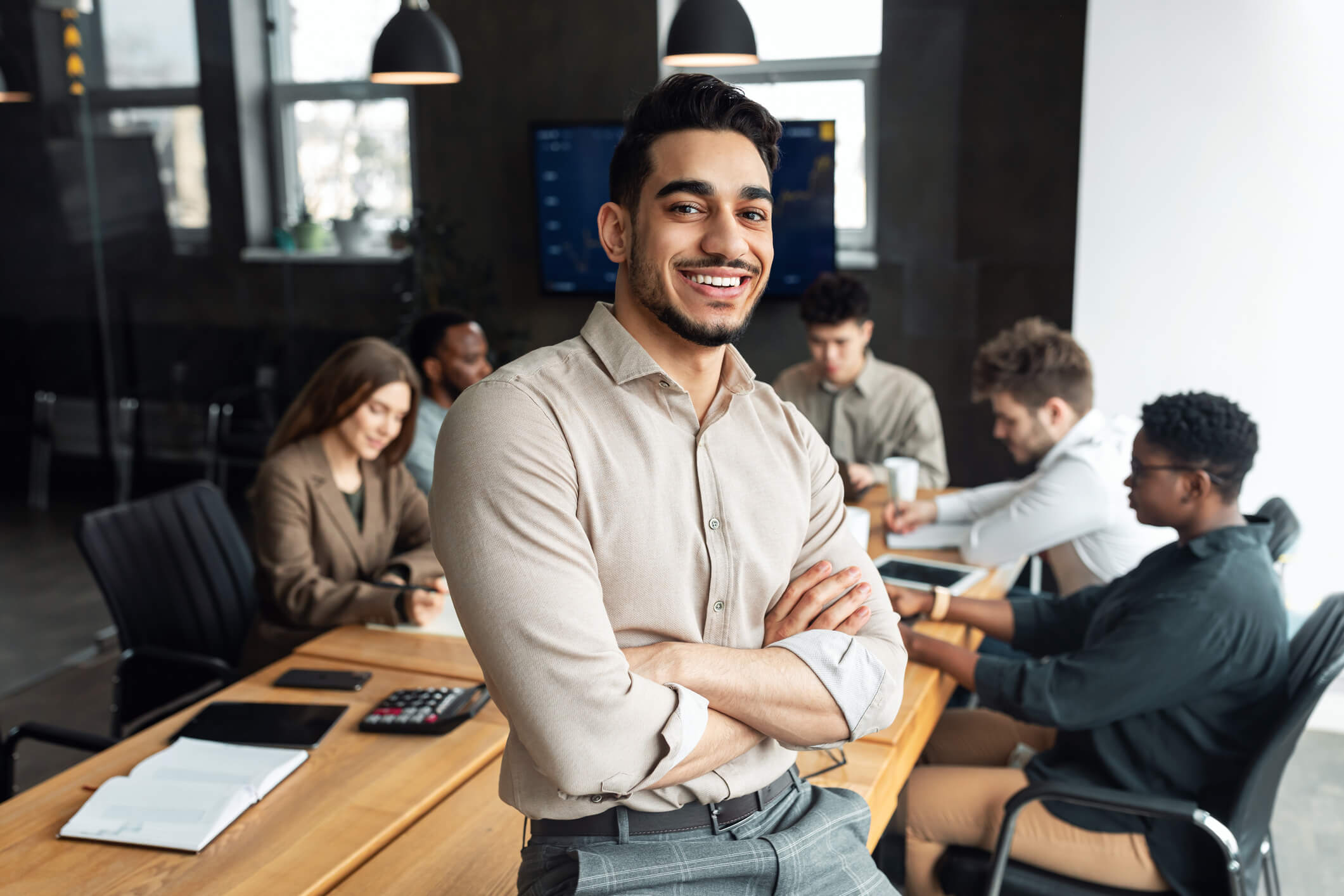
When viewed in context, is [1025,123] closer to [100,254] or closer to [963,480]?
[963,480]

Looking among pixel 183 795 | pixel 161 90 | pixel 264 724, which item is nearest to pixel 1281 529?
pixel 264 724

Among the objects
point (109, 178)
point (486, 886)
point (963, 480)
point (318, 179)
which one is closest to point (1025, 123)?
point (963, 480)

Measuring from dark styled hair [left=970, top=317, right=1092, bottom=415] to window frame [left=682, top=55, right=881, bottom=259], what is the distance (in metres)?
1.89

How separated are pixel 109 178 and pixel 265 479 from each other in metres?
2.19

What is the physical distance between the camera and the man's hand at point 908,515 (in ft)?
9.55

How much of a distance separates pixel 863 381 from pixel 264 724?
252 centimetres

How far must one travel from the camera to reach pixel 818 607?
1.27 m

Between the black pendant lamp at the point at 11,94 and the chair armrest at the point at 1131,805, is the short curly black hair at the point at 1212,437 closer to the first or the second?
the chair armrest at the point at 1131,805

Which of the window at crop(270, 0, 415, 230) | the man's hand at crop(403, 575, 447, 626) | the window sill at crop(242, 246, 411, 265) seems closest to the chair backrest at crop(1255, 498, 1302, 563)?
the man's hand at crop(403, 575, 447, 626)

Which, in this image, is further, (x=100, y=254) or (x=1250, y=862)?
(x=100, y=254)

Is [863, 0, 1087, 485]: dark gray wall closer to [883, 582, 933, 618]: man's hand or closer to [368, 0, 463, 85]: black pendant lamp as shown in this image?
[368, 0, 463, 85]: black pendant lamp

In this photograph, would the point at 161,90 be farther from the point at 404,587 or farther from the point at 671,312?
the point at 671,312

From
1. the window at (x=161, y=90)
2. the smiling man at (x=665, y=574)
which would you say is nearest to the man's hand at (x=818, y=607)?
the smiling man at (x=665, y=574)

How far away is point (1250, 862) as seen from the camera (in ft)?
6.25
